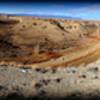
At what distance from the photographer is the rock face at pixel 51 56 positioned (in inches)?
90.7

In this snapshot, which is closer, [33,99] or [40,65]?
[33,99]

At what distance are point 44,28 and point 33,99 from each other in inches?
18.1

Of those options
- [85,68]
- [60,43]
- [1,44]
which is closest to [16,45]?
[1,44]

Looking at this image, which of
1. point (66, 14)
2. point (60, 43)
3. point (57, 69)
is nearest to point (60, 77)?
point (57, 69)

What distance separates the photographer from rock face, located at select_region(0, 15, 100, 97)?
2.30 m

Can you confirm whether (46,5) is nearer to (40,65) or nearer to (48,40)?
(48,40)

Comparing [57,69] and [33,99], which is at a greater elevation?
[57,69]

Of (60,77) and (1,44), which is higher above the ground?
(1,44)

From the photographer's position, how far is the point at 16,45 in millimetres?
2357

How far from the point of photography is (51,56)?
91.1 inches

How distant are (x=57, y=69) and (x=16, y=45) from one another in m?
0.30

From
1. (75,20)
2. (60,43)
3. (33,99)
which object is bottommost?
(33,99)

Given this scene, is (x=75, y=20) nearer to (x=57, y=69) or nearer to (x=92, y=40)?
(x=92, y=40)

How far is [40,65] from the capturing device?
2357 mm
